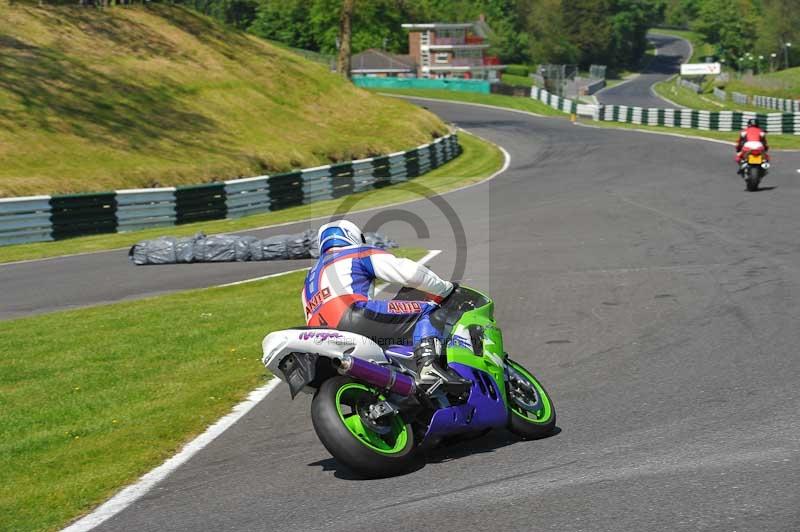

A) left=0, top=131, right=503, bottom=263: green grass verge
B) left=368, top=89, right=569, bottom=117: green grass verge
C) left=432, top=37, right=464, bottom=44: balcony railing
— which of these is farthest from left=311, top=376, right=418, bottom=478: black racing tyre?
left=432, top=37, right=464, bottom=44: balcony railing

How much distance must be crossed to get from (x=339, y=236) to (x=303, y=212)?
2240 cm

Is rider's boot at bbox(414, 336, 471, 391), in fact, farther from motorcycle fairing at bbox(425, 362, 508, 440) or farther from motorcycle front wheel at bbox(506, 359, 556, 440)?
motorcycle front wheel at bbox(506, 359, 556, 440)

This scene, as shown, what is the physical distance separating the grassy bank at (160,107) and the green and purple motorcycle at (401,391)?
24642 mm

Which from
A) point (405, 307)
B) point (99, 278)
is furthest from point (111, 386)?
point (99, 278)

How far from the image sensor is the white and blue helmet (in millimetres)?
6859

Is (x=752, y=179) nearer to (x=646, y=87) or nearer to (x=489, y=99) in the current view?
(x=489, y=99)

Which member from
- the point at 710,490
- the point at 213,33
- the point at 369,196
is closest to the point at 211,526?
the point at 710,490

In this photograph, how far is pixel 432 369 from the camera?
6660 mm

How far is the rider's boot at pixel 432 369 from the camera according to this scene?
662 centimetres

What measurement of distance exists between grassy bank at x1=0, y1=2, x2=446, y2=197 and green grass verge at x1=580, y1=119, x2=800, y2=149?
456 inches

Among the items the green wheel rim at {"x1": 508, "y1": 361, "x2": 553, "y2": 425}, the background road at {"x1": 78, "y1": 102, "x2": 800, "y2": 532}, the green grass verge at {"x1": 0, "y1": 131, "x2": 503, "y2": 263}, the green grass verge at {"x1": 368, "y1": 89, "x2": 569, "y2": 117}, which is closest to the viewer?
the background road at {"x1": 78, "y1": 102, "x2": 800, "y2": 532}

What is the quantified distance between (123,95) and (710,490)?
121 ft

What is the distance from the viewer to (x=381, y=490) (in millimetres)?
6031

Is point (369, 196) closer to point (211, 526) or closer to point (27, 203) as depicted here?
point (27, 203)
